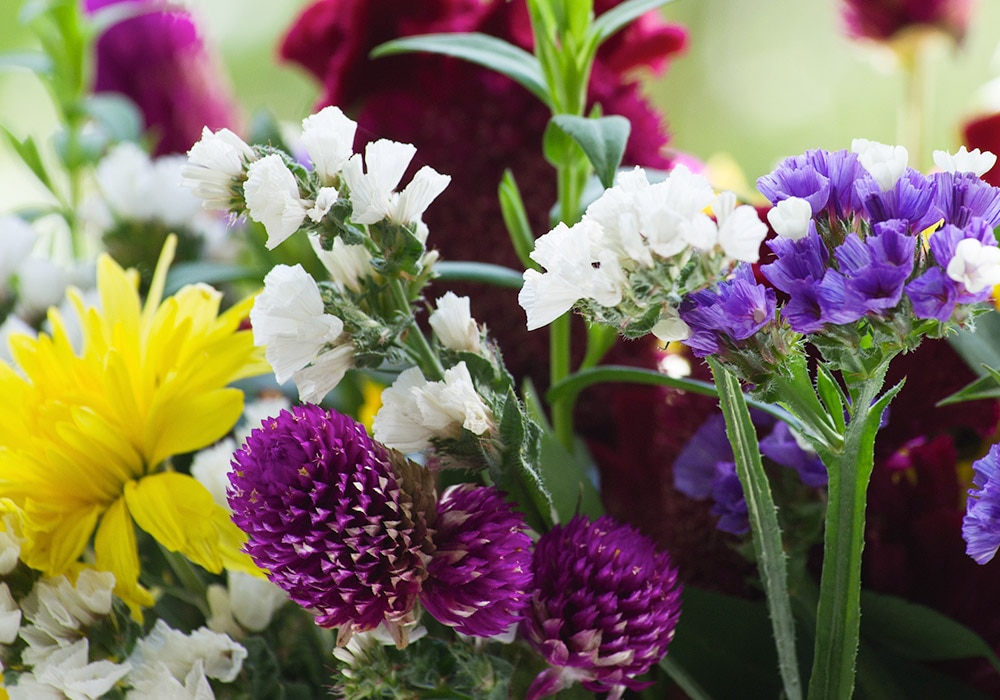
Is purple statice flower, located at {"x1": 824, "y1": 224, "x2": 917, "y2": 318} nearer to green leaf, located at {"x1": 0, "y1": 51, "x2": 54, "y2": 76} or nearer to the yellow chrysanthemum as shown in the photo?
the yellow chrysanthemum

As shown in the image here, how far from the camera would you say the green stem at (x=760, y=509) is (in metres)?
0.23

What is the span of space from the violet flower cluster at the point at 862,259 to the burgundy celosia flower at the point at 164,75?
48cm

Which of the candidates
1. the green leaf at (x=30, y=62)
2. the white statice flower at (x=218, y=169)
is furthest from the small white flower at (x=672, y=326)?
the green leaf at (x=30, y=62)

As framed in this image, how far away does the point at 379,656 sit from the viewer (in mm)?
247

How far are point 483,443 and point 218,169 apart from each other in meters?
0.09

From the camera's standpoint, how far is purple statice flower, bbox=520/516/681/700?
23cm

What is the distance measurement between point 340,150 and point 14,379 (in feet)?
0.48

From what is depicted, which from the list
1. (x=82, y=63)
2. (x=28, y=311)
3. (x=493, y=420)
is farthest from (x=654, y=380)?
(x=82, y=63)

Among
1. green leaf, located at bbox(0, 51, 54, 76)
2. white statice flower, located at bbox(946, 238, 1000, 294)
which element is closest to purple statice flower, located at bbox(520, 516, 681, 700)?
white statice flower, located at bbox(946, 238, 1000, 294)

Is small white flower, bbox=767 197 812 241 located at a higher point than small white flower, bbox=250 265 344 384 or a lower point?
higher

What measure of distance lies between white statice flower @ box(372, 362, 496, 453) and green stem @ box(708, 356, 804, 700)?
2.1 inches

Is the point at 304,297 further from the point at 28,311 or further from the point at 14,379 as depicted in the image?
the point at 28,311

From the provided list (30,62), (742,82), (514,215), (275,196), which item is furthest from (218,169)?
(742,82)

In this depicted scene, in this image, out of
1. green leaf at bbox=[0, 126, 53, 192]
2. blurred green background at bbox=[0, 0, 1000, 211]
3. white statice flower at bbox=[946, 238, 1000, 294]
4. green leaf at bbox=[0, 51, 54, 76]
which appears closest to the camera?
white statice flower at bbox=[946, 238, 1000, 294]
